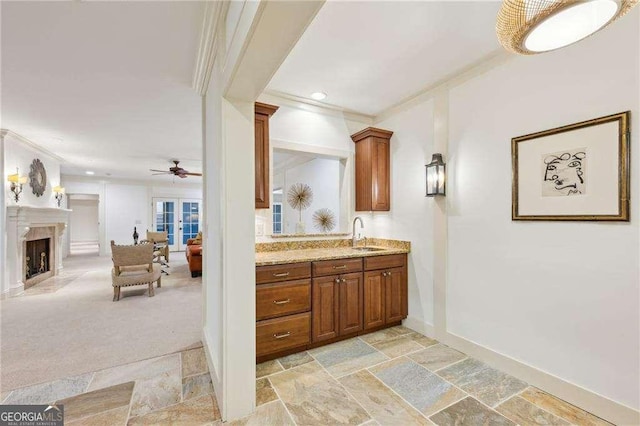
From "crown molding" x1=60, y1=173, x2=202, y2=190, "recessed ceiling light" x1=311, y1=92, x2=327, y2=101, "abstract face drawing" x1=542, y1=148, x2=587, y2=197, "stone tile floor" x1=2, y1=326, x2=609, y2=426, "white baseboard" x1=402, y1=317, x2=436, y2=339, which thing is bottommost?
"stone tile floor" x1=2, y1=326, x2=609, y2=426

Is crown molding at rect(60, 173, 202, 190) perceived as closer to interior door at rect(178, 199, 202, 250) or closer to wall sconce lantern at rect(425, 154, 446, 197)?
interior door at rect(178, 199, 202, 250)

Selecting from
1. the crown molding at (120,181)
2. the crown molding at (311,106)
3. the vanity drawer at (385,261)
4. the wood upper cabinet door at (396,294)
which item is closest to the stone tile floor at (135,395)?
the vanity drawer at (385,261)

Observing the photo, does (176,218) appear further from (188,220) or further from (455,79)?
(455,79)

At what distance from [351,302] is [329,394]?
0.90 meters

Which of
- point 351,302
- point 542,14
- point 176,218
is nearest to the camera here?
point 542,14

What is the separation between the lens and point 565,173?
1.86 m

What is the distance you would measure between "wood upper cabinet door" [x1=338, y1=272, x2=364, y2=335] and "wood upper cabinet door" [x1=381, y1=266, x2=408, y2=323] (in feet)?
1.15

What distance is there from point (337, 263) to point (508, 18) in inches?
81.7

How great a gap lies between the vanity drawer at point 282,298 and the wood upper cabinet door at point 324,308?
74 mm

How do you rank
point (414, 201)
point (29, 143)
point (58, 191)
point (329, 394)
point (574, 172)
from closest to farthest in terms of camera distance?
point (574, 172) → point (329, 394) → point (414, 201) → point (29, 143) → point (58, 191)

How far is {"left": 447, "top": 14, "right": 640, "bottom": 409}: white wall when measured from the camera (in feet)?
5.34

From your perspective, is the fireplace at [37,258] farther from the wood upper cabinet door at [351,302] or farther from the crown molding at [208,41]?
the wood upper cabinet door at [351,302]

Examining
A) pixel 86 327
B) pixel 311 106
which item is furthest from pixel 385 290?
pixel 86 327

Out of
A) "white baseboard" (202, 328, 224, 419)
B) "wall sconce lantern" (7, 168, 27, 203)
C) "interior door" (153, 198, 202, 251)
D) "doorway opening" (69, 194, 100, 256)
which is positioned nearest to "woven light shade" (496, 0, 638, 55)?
"white baseboard" (202, 328, 224, 419)
